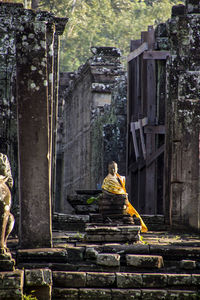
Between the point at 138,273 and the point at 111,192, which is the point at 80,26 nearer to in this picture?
the point at 111,192

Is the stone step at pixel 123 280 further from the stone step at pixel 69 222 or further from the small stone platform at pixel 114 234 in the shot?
the stone step at pixel 69 222

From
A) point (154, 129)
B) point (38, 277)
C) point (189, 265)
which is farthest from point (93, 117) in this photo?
point (38, 277)

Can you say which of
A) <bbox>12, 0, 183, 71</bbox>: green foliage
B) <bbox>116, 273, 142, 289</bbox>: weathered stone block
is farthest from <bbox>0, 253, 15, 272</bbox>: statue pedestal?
<bbox>12, 0, 183, 71</bbox>: green foliage

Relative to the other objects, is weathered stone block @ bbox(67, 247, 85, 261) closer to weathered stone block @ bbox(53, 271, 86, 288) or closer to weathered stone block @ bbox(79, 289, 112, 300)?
weathered stone block @ bbox(53, 271, 86, 288)

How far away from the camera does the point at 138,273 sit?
9.33 metres

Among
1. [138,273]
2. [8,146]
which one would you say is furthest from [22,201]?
[8,146]

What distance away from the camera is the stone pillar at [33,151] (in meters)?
9.74

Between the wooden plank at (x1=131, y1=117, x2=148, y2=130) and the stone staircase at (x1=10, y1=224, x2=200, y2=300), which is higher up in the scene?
the wooden plank at (x1=131, y1=117, x2=148, y2=130)

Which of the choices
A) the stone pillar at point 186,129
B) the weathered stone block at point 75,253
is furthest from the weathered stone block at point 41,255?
the stone pillar at point 186,129

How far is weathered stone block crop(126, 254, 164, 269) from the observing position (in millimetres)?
9469

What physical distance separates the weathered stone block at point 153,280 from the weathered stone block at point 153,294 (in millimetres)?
127

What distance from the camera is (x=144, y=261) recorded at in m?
9.48

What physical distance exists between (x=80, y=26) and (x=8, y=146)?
89.9 feet

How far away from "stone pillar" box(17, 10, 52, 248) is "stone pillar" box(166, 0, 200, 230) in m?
4.01
